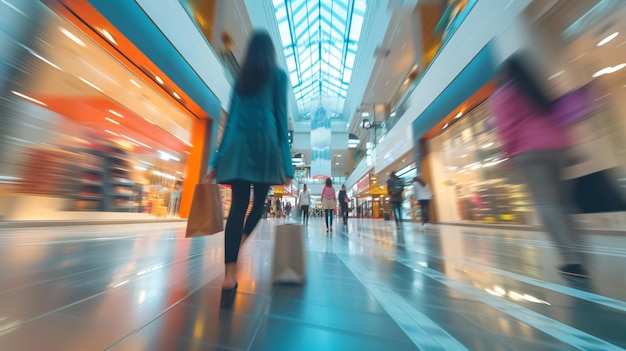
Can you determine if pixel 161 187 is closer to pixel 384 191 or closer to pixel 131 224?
pixel 131 224

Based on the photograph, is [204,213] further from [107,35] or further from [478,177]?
[478,177]

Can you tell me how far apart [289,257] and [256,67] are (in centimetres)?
120

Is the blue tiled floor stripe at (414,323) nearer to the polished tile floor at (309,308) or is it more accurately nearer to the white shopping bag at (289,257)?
the polished tile floor at (309,308)

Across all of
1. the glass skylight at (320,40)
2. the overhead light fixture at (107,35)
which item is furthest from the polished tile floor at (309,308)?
the glass skylight at (320,40)

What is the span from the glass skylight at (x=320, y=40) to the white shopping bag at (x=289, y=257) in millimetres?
12990

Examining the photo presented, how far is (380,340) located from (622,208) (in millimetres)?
1928

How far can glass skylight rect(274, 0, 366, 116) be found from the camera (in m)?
12.0

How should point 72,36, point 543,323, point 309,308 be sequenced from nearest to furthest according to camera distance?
point 543,323 < point 309,308 < point 72,36

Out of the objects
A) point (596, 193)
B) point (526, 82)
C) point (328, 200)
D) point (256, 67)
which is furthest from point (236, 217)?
point (328, 200)

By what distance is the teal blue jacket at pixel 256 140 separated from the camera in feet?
4.04

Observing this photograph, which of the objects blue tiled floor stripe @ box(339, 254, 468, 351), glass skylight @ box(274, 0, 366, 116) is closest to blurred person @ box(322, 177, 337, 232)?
blue tiled floor stripe @ box(339, 254, 468, 351)

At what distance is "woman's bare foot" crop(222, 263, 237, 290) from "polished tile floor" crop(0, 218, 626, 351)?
0.16 feet

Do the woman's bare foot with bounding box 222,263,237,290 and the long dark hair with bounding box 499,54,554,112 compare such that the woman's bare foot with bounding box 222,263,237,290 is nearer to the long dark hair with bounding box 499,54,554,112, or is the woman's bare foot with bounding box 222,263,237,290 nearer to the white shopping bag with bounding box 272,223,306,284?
the white shopping bag with bounding box 272,223,306,284

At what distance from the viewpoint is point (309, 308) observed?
0.98 metres
